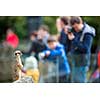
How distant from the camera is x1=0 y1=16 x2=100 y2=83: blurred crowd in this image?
312 cm

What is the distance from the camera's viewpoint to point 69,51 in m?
3.99

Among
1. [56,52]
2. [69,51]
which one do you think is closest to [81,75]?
[69,51]

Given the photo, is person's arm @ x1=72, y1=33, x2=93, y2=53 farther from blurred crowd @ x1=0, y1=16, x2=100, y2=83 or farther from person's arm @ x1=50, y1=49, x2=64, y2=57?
person's arm @ x1=50, y1=49, x2=64, y2=57

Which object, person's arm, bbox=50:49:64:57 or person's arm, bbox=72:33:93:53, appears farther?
person's arm, bbox=50:49:64:57

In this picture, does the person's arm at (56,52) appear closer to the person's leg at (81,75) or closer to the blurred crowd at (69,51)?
the blurred crowd at (69,51)

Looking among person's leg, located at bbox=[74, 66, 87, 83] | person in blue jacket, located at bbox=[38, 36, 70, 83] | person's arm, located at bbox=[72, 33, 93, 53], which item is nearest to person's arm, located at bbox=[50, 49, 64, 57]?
person in blue jacket, located at bbox=[38, 36, 70, 83]

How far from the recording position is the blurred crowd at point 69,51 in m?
3.12

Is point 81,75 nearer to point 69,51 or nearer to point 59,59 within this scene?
point 69,51

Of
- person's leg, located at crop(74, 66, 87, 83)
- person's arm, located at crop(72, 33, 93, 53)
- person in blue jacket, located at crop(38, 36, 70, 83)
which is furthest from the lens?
person in blue jacket, located at crop(38, 36, 70, 83)

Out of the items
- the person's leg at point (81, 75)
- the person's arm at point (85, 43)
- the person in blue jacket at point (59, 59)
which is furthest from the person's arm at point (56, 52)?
the person's arm at point (85, 43)
